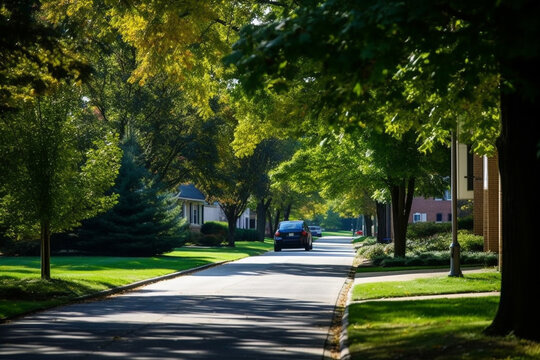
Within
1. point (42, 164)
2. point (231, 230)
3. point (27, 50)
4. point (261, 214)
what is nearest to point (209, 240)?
point (231, 230)

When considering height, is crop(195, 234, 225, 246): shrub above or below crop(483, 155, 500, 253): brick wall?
below

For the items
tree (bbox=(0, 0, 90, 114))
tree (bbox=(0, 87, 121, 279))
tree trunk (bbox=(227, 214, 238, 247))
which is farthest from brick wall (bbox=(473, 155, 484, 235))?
tree trunk (bbox=(227, 214, 238, 247))

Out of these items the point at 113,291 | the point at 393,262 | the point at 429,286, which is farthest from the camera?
the point at 393,262

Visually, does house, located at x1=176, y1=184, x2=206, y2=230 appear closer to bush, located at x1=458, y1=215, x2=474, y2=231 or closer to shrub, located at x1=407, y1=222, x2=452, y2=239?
shrub, located at x1=407, y1=222, x2=452, y2=239

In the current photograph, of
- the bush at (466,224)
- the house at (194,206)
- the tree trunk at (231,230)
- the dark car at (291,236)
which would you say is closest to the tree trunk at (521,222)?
the bush at (466,224)

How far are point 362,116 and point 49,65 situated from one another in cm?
525

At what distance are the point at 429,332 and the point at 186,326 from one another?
4.07 meters

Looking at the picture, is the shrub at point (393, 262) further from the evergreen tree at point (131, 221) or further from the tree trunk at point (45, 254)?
the evergreen tree at point (131, 221)

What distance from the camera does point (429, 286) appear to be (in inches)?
758

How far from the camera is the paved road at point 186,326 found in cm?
1045

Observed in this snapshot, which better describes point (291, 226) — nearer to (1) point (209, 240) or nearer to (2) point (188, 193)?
(1) point (209, 240)

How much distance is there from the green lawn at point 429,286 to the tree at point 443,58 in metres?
7.09

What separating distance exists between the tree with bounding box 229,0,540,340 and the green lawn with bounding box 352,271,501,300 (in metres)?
7.09

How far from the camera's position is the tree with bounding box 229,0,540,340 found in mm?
7277
